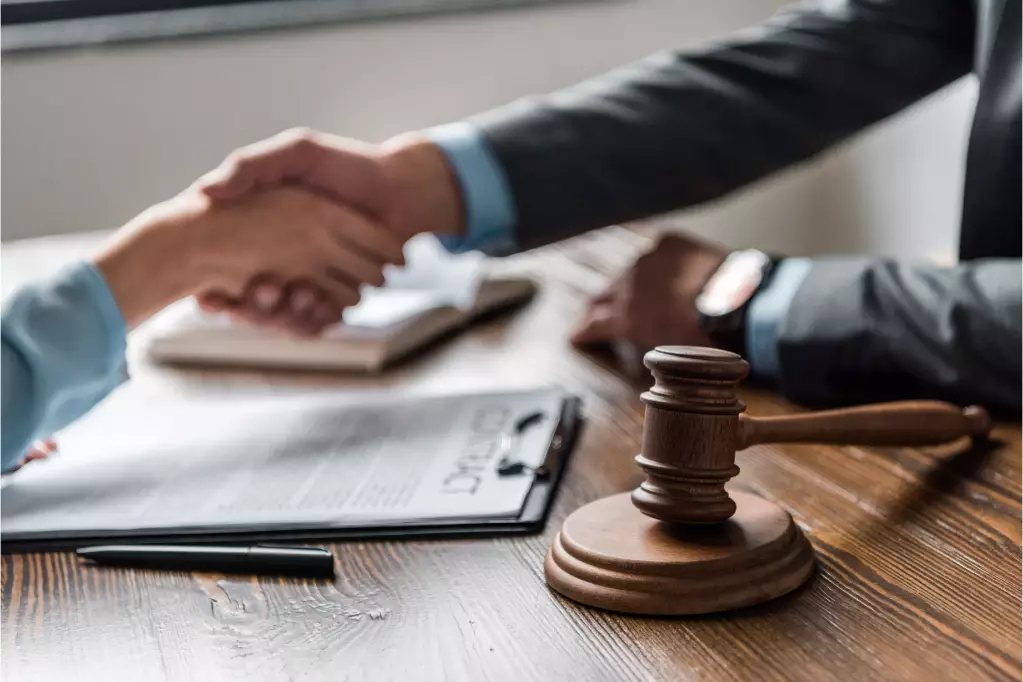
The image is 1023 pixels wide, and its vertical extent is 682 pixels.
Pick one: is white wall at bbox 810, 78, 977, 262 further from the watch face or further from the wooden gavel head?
the wooden gavel head

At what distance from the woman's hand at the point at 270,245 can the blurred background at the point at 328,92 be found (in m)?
1.63

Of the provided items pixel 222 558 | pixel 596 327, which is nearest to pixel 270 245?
pixel 596 327

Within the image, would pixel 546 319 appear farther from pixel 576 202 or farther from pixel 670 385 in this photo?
pixel 670 385

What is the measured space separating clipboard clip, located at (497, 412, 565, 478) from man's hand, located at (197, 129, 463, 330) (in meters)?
0.41

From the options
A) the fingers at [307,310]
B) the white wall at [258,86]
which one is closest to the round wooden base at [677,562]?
the fingers at [307,310]

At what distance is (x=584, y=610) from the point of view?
→ 2.03 feet

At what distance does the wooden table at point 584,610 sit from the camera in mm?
554

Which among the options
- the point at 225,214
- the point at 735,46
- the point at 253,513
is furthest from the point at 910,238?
the point at 253,513

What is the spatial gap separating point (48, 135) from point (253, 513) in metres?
2.28

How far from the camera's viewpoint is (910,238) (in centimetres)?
285

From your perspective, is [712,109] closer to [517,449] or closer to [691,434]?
[517,449]

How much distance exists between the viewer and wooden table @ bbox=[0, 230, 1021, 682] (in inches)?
21.8

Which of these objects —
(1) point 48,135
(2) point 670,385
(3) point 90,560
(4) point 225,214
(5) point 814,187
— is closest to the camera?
(2) point 670,385

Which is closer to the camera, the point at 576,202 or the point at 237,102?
the point at 576,202
